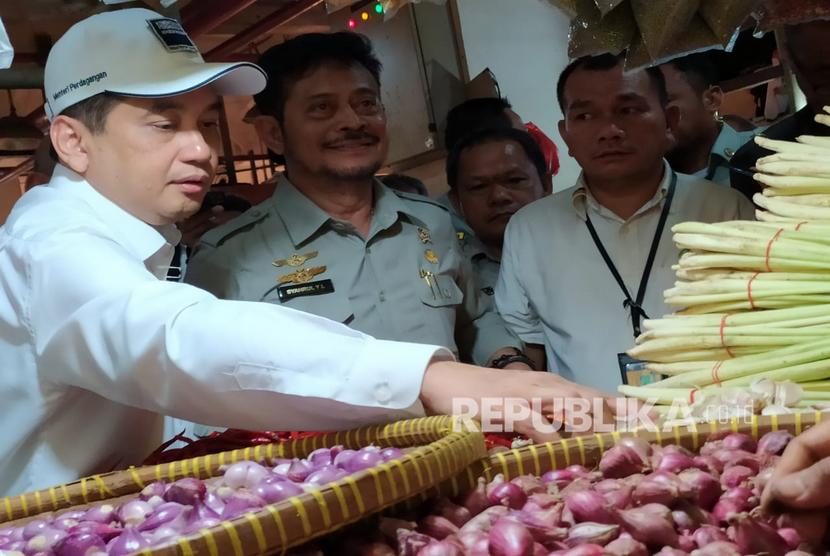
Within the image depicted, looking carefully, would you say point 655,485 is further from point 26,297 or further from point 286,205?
point 286,205

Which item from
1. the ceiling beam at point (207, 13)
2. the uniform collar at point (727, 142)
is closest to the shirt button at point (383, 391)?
the uniform collar at point (727, 142)

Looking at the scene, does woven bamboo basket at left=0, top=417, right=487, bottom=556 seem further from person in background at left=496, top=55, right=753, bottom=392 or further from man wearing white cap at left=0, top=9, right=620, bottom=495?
person in background at left=496, top=55, right=753, bottom=392

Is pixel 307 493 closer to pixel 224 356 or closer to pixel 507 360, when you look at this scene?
pixel 224 356

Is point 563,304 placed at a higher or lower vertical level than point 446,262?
lower

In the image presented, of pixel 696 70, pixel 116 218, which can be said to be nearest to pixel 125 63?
pixel 116 218

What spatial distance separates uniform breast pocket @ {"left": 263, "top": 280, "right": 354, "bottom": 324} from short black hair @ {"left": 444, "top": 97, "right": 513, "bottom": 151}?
3.87 ft

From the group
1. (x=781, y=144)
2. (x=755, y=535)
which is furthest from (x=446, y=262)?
(x=755, y=535)

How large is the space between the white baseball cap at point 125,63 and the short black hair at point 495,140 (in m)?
1.26

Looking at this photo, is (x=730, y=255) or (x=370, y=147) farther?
(x=370, y=147)

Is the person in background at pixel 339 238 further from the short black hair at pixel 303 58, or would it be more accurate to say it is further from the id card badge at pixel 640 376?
→ the id card badge at pixel 640 376

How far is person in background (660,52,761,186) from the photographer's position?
110 inches

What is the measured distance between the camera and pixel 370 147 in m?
2.27

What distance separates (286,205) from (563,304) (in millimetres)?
753

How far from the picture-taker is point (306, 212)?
226 centimetres
